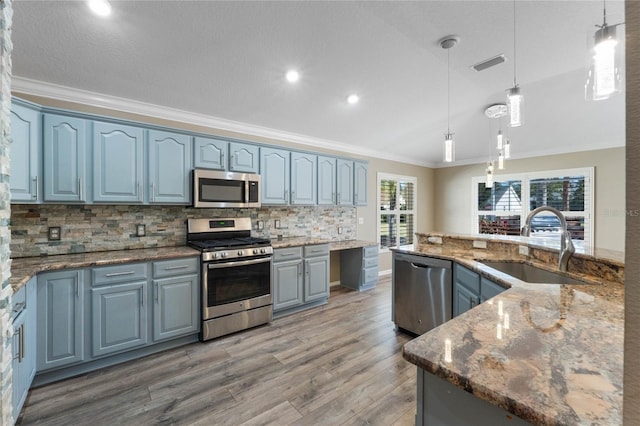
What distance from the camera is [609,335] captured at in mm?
946

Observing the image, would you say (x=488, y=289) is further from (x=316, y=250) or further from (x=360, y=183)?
(x=360, y=183)

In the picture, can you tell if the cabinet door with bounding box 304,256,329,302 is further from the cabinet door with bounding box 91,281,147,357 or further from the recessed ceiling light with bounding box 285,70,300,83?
the recessed ceiling light with bounding box 285,70,300,83

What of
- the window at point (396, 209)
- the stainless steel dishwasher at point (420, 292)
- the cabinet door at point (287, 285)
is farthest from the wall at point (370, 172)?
the stainless steel dishwasher at point (420, 292)

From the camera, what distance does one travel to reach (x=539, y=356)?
2.64ft

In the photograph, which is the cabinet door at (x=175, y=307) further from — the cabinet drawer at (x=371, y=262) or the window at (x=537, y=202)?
the window at (x=537, y=202)

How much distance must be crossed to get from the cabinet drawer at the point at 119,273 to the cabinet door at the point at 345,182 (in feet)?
9.13

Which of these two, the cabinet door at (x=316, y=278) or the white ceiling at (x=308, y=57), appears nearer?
the white ceiling at (x=308, y=57)

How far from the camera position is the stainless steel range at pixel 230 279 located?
2854 mm

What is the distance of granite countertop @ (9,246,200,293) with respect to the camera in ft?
6.35

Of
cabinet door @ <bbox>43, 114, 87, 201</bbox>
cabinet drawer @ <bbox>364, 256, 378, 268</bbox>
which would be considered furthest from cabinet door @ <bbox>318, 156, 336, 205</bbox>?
cabinet door @ <bbox>43, 114, 87, 201</bbox>

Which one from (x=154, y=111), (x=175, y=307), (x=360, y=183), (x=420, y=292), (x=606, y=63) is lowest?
(x=175, y=307)

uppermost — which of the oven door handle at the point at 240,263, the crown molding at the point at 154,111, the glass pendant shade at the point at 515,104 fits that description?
the crown molding at the point at 154,111

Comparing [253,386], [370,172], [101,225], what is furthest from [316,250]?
[101,225]

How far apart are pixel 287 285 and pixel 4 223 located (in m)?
2.79
